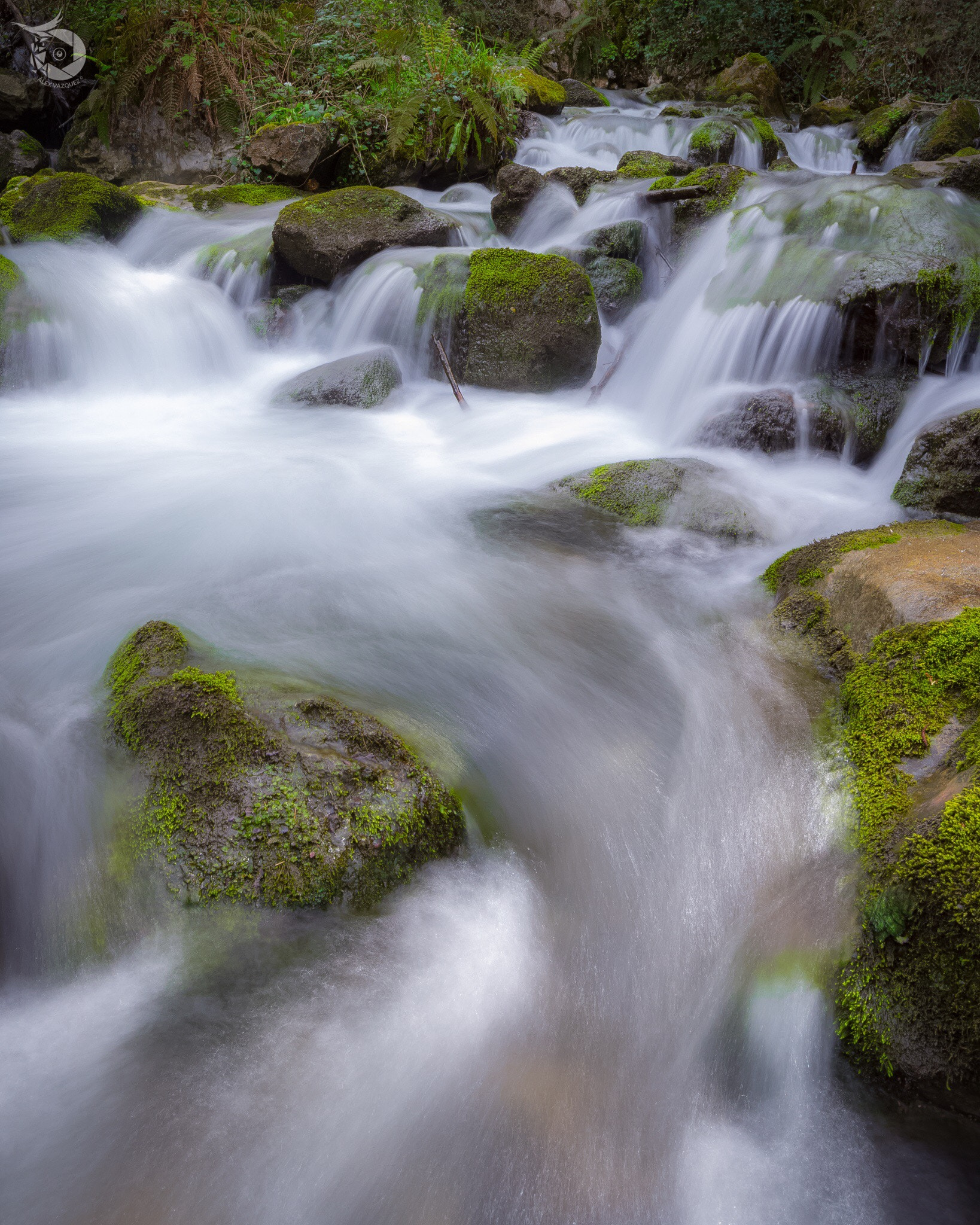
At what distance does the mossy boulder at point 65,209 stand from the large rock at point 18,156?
252 cm

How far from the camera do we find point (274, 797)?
223 centimetres

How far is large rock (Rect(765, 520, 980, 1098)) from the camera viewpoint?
5.85 ft

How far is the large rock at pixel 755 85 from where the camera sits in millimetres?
14188

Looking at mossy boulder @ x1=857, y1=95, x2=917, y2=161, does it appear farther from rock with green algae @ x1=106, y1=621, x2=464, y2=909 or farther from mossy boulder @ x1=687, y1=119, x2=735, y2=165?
rock with green algae @ x1=106, y1=621, x2=464, y2=909

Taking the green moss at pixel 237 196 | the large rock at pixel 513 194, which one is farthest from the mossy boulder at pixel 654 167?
the green moss at pixel 237 196

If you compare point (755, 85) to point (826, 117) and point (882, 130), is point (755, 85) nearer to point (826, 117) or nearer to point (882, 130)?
point (826, 117)

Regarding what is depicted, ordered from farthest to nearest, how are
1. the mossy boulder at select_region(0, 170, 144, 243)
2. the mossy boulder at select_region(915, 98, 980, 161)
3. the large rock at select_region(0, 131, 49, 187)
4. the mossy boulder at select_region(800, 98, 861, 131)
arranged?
1. the mossy boulder at select_region(800, 98, 861, 131)
2. the large rock at select_region(0, 131, 49, 187)
3. the mossy boulder at select_region(915, 98, 980, 161)
4. the mossy boulder at select_region(0, 170, 144, 243)

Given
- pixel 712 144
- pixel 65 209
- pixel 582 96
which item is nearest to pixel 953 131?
pixel 712 144

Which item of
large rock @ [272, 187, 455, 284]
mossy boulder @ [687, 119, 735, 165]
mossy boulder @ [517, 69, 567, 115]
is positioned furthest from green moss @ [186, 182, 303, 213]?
mossy boulder @ [687, 119, 735, 165]

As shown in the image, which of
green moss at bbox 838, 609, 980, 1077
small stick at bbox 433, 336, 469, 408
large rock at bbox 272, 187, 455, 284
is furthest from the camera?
large rock at bbox 272, 187, 455, 284

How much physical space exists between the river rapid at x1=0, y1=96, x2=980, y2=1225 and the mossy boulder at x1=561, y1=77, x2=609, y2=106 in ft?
36.6

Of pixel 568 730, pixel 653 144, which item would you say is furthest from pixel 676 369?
pixel 653 144

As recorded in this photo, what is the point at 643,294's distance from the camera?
7.73 metres

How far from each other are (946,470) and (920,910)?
136 inches
